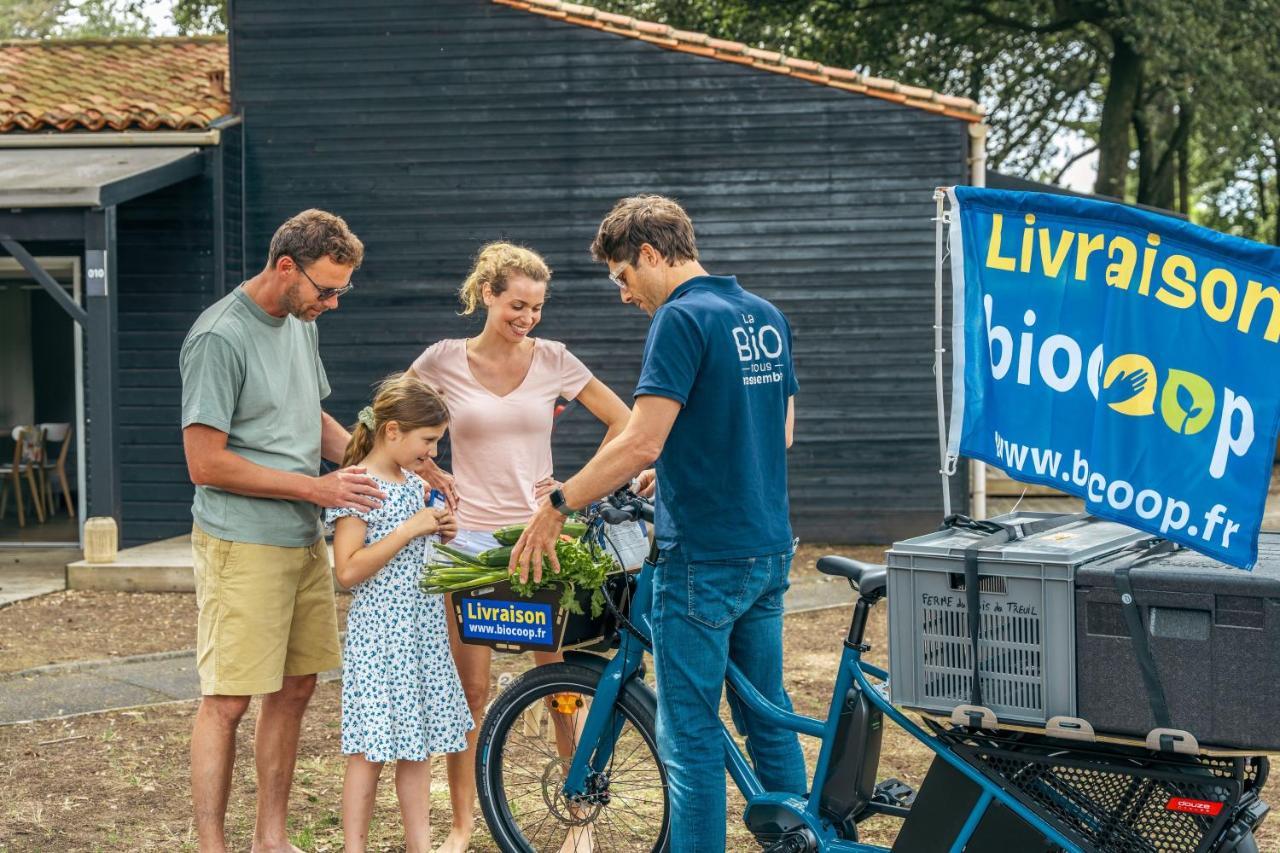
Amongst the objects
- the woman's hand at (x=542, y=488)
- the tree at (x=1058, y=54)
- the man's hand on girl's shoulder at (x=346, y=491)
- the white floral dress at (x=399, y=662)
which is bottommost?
the white floral dress at (x=399, y=662)

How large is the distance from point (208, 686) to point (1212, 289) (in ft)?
9.51

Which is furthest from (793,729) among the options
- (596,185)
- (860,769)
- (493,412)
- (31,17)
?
(31,17)

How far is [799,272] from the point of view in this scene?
1265 cm

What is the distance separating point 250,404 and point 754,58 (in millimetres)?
9018

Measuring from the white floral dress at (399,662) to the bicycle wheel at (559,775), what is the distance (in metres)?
0.16

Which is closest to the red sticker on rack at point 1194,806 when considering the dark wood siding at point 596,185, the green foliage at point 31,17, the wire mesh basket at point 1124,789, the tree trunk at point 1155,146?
the wire mesh basket at point 1124,789

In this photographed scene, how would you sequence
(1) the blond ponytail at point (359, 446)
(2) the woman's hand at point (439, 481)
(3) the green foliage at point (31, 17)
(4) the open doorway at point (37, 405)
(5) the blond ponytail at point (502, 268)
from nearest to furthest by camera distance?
(1) the blond ponytail at point (359, 446), (2) the woman's hand at point (439, 481), (5) the blond ponytail at point (502, 268), (4) the open doorway at point (37, 405), (3) the green foliage at point (31, 17)

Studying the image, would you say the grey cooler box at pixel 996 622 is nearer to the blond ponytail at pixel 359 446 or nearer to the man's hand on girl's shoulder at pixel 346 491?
the man's hand on girl's shoulder at pixel 346 491

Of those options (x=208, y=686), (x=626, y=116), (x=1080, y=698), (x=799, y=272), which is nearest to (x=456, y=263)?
(x=626, y=116)

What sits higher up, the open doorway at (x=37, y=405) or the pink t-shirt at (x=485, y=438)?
the pink t-shirt at (x=485, y=438)

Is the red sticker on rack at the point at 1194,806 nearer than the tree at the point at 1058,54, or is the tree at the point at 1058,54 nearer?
the red sticker on rack at the point at 1194,806

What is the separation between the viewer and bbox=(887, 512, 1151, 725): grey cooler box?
3.25 meters

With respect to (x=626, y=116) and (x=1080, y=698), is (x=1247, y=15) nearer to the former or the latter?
(x=626, y=116)

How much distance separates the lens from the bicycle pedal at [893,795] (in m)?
3.96
